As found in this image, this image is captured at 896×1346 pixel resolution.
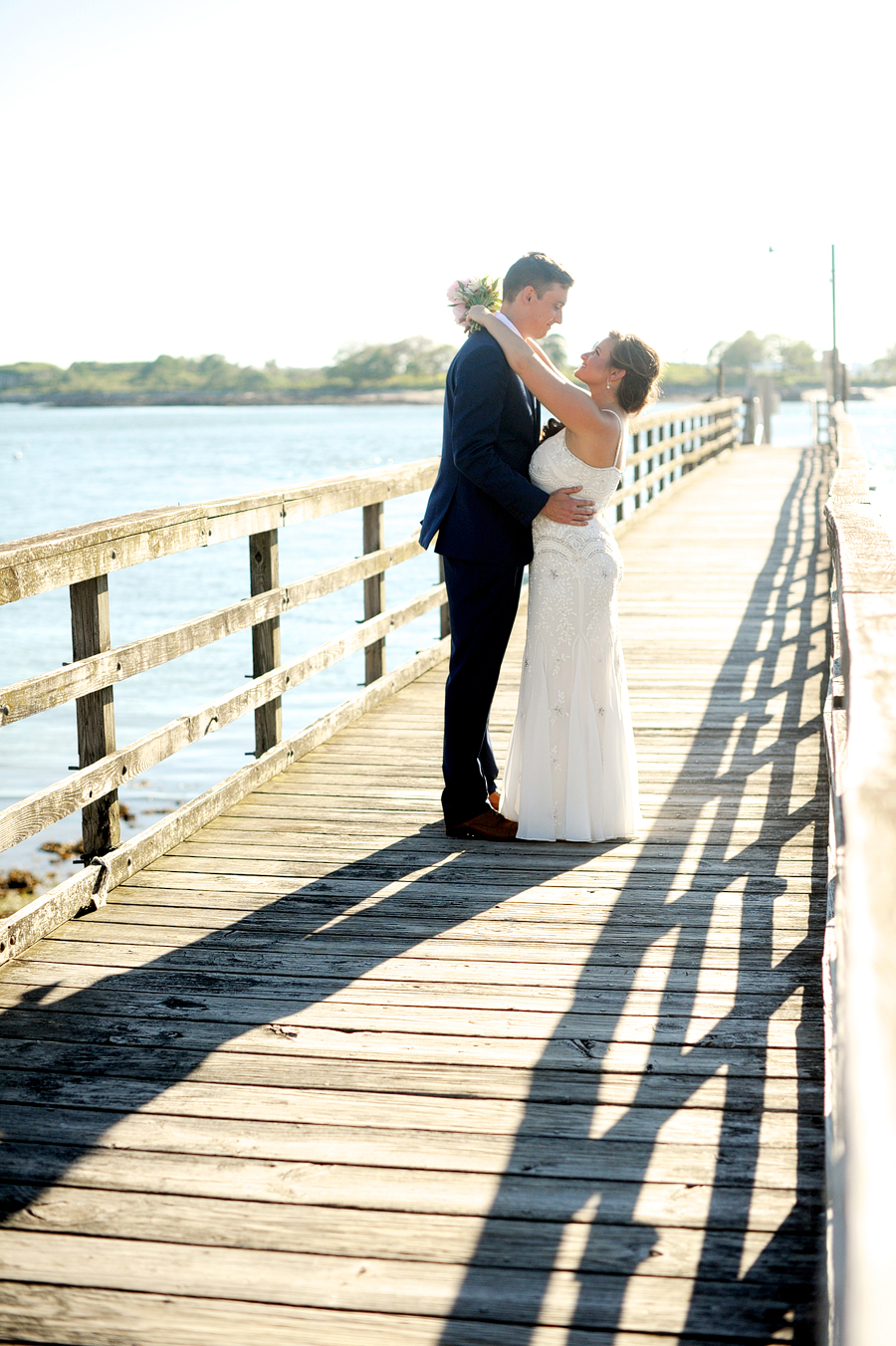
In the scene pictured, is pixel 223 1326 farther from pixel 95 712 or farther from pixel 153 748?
pixel 153 748

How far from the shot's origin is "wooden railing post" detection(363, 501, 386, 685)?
6207mm

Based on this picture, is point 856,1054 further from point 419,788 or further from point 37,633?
point 37,633

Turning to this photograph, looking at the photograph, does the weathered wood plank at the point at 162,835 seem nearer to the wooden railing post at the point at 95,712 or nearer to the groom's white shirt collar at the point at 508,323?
the wooden railing post at the point at 95,712

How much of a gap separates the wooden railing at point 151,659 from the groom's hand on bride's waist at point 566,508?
104cm

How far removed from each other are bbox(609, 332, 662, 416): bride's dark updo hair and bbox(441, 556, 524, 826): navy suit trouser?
624 millimetres

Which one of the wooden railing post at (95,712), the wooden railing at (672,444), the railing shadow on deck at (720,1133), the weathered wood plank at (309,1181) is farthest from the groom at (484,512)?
the wooden railing at (672,444)

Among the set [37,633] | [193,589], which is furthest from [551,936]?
[193,589]

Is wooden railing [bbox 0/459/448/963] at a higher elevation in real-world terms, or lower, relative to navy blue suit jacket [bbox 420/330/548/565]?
lower

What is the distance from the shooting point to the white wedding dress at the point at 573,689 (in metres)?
4.21

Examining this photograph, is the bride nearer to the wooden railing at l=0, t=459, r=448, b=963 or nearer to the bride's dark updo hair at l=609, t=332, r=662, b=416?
the bride's dark updo hair at l=609, t=332, r=662, b=416

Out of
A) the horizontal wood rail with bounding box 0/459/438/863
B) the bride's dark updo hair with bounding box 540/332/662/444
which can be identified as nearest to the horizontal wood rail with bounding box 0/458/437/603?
the horizontal wood rail with bounding box 0/459/438/863

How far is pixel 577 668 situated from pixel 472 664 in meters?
0.33

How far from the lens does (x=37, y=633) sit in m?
23.7

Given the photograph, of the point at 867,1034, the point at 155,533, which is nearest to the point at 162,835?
the point at 155,533
